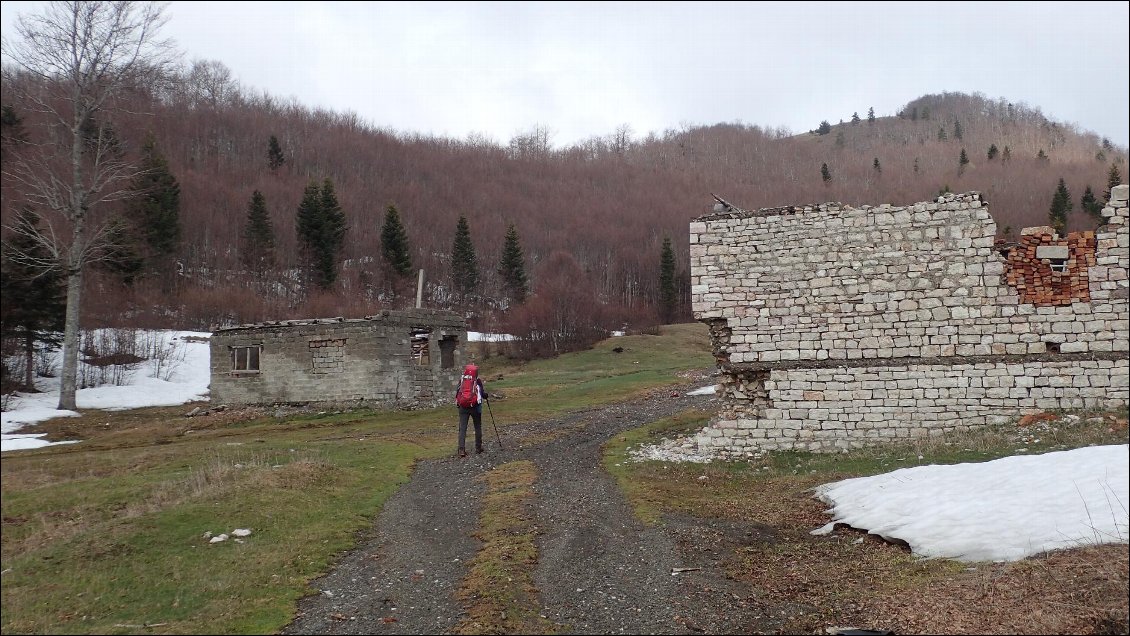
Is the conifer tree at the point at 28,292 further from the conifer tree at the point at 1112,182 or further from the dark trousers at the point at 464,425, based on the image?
the conifer tree at the point at 1112,182

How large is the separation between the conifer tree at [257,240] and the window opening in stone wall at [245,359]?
40.6 meters

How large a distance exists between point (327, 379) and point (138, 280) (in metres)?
12.9

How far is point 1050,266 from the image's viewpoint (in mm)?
11703

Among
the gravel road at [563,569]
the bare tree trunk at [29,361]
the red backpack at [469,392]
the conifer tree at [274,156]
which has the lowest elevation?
the gravel road at [563,569]

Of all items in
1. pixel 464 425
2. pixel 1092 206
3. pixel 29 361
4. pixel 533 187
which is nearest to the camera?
pixel 29 361

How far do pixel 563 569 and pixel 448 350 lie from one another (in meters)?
19.4

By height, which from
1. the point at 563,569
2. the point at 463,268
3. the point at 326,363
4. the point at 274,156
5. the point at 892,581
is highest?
the point at 274,156

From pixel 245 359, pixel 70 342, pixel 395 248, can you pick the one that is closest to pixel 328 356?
pixel 245 359

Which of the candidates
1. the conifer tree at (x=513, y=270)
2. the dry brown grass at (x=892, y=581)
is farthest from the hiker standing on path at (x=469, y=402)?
the conifer tree at (x=513, y=270)

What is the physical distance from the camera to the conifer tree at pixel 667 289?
225 ft

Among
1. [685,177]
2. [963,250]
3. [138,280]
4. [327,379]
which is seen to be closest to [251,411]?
[327,379]

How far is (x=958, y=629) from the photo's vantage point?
184 inches

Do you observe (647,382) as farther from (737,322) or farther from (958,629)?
(958,629)

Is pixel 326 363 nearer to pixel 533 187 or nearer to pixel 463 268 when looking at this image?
pixel 463 268
